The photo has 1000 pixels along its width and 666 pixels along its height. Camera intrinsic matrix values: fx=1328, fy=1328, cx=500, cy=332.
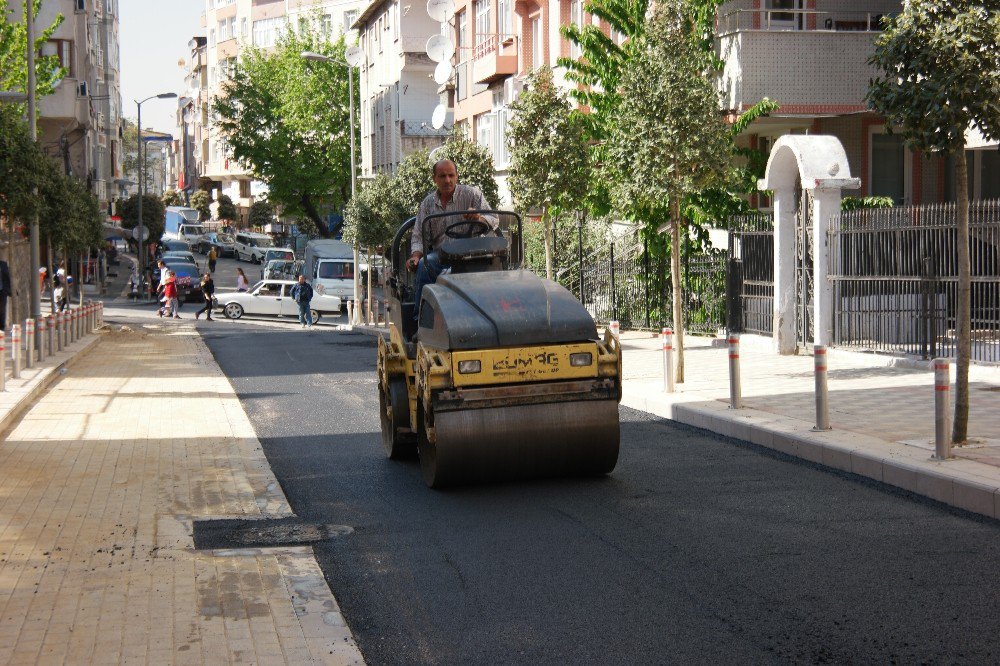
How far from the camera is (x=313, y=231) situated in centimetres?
8525

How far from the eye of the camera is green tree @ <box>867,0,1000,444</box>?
10070 millimetres

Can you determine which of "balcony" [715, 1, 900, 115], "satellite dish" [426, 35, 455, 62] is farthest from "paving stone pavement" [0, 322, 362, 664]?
"satellite dish" [426, 35, 455, 62]

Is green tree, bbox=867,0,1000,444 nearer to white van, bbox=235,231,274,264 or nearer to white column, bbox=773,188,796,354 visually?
white column, bbox=773,188,796,354

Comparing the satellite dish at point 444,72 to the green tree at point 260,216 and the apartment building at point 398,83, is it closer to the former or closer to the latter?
the apartment building at point 398,83

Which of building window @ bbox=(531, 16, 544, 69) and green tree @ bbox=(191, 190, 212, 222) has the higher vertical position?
green tree @ bbox=(191, 190, 212, 222)

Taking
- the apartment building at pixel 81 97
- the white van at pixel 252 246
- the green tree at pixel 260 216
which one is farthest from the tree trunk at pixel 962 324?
the green tree at pixel 260 216

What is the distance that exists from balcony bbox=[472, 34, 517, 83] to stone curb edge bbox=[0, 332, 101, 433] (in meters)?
18.0

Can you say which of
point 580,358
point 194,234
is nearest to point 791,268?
point 580,358

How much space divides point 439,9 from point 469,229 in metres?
38.9

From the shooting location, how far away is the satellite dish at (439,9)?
4812 centimetres

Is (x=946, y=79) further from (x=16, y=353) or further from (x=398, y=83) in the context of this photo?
(x=398, y=83)

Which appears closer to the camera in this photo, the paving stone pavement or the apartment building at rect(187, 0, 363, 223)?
the paving stone pavement

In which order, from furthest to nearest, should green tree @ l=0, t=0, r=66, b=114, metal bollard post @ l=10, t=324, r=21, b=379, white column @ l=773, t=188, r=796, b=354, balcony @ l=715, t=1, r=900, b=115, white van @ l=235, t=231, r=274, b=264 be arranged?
white van @ l=235, t=231, r=274, b=264
green tree @ l=0, t=0, r=66, b=114
balcony @ l=715, t=1, r=900, b=115
white column @ l=773, t=188, r=796, b=354
metal bollard post @ l=10, t=324, r=21, b=379

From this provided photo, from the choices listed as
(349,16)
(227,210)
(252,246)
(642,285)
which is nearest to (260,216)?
(227,210)
